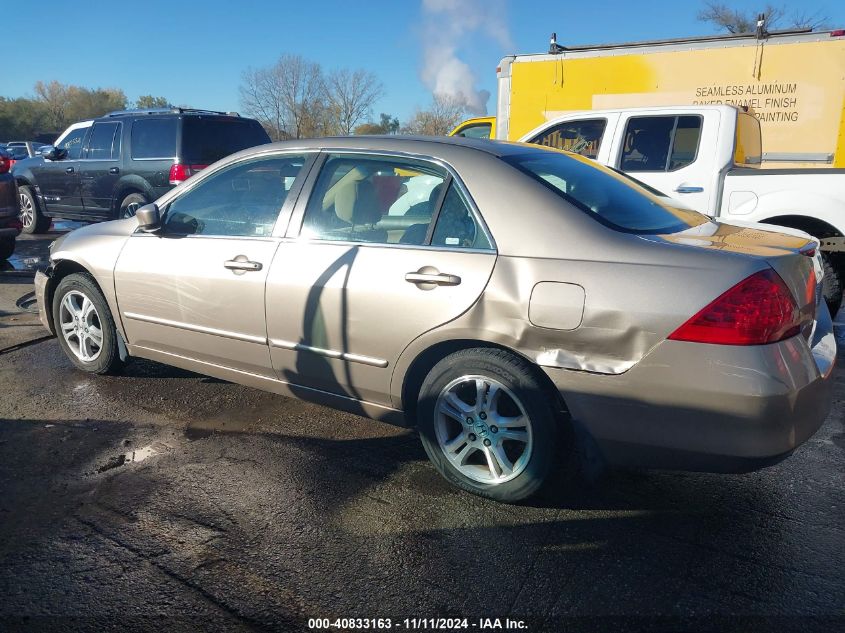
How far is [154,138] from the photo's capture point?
387 inches

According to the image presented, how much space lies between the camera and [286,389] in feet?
12.3

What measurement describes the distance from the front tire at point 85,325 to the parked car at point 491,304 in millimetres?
346

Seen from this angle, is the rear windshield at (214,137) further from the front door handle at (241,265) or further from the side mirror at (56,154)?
the front door handle at (241,265)

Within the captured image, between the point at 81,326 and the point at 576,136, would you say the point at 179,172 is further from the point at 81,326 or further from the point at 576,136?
the point at 576,136

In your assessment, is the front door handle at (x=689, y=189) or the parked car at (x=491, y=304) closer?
the parked car at (x=491, y=304)

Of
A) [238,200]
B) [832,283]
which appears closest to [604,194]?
[238,200]

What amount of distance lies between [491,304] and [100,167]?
31.0ft

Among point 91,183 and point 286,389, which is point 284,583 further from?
point 91,183

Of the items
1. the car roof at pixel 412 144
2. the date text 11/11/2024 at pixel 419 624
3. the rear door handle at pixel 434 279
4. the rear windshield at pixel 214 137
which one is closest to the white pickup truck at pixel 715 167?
the car roof at pixel 412 144

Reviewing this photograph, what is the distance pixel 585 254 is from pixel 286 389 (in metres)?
1.85

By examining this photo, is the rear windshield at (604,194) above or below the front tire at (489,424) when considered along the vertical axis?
above

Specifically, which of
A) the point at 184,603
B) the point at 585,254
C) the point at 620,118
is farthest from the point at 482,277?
the point at 620,118

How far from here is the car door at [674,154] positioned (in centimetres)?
646

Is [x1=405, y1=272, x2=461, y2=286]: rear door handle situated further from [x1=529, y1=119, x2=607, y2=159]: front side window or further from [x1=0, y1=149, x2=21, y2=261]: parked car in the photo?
[x1=0, y1=149, x2=21, y2=261]: parked car
